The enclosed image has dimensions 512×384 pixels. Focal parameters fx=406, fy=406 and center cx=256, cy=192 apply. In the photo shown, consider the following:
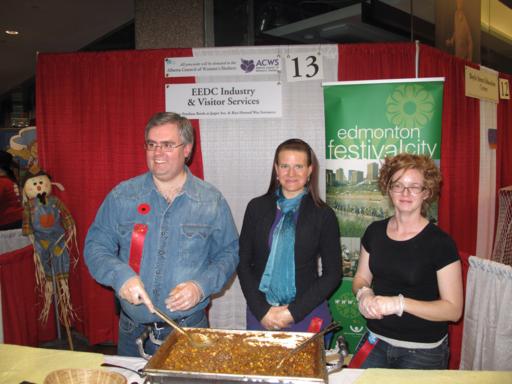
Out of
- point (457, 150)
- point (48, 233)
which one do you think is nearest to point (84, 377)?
point (48, 233)

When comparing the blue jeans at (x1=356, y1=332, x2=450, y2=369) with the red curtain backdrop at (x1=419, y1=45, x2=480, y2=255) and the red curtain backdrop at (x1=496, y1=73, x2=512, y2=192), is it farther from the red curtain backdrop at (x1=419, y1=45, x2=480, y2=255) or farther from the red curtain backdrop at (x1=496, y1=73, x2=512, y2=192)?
the red curtain backdrop at (x1=496, y1=73, x2=512, y2=192)

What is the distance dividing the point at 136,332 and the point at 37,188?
209 cm

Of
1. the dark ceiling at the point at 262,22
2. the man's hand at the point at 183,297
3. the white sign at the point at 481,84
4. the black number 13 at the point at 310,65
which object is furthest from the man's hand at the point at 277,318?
the white sign at the point at 481,84

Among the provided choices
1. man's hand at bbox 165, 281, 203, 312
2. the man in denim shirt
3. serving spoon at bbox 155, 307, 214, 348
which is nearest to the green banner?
the man in denim shirt

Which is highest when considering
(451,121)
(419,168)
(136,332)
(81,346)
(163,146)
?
(451,121)

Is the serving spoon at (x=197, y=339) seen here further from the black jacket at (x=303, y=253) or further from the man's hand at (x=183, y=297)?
the black jacket at (x=303, y=253)

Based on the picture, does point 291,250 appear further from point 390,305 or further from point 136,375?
point 136,375

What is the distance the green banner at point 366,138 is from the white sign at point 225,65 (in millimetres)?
698

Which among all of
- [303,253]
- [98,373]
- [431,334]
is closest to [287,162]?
[303,253]

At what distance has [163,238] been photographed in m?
1.85

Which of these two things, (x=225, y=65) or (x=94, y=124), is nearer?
(x=225, y=65)

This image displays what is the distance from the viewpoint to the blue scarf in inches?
80.7

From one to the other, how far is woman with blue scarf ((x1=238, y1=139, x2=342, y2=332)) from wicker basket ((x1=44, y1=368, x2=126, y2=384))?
892mm

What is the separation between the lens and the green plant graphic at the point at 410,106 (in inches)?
122
